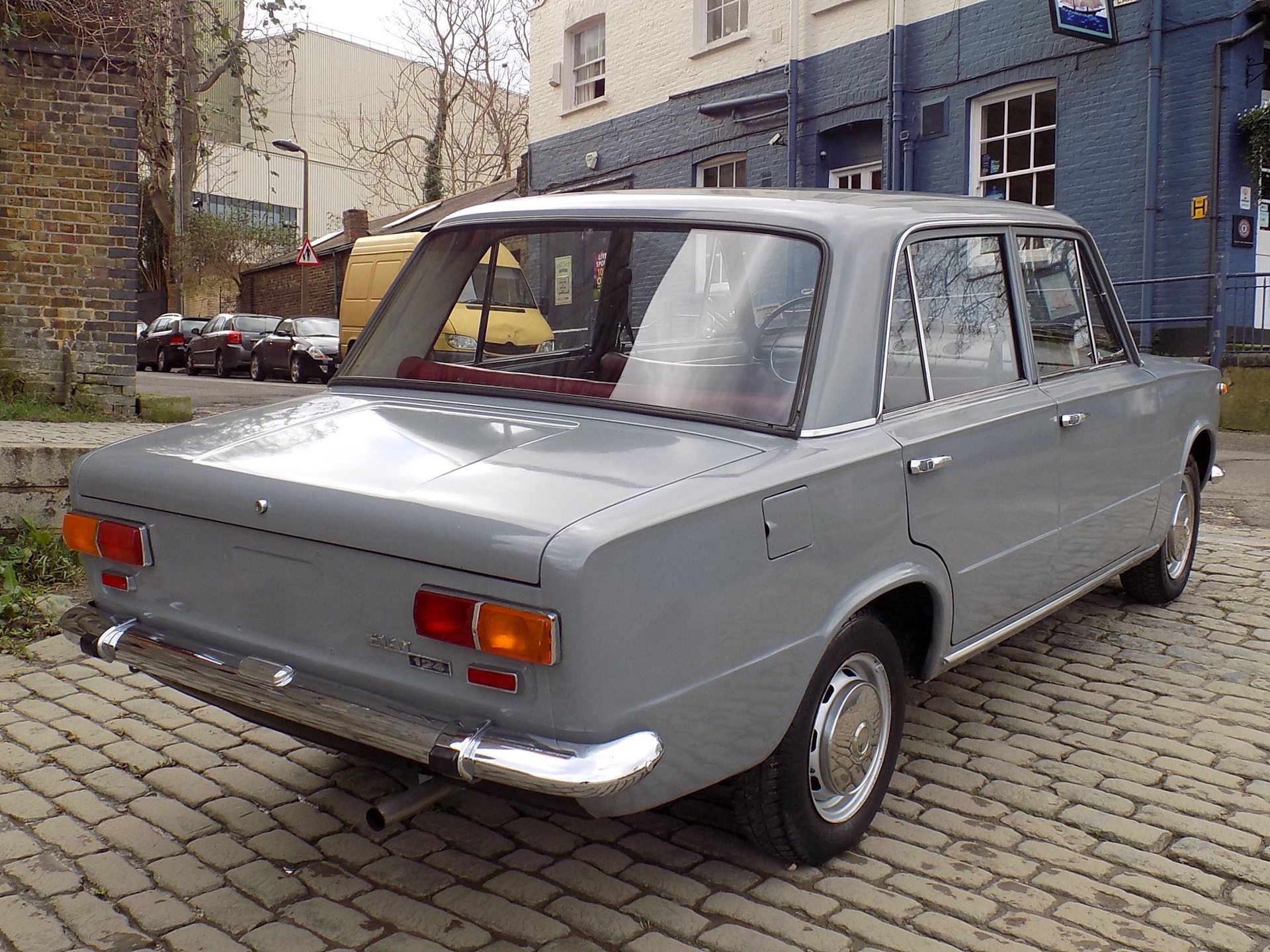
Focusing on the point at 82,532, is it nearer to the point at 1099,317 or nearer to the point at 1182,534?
the point at 1099,317

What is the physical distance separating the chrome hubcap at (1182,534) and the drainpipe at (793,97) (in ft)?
41.5

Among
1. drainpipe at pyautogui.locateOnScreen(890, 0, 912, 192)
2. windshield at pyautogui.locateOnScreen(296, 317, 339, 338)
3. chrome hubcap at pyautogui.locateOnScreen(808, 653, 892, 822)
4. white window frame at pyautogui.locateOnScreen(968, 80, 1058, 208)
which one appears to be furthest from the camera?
windshield at pyautogui.locateOnScreen(296, 317, 339, 338)

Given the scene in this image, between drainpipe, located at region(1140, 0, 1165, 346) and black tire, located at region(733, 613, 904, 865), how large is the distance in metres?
11.2

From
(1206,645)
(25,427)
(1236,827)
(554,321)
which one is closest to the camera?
(1236,827)

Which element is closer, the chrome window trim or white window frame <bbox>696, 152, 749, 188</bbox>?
the chrome window trim

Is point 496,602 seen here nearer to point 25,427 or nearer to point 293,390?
point 25,427

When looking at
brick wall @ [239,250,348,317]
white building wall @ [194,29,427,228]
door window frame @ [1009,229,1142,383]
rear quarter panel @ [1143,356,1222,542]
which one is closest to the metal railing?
rear quarter panel @ [1143,356,1222,542]

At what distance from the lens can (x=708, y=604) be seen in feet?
8.38

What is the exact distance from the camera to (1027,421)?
380cm

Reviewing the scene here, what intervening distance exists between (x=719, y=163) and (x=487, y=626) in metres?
18.0

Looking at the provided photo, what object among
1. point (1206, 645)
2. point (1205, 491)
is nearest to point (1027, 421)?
point (1206, 645)

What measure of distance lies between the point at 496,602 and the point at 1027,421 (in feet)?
6.85

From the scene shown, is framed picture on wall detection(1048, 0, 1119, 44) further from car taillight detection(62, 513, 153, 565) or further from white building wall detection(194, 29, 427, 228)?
white building wall detection(194, 29, 427, 228)

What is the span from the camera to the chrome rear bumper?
2340 mm
